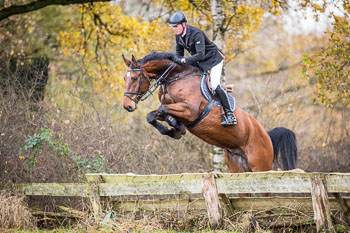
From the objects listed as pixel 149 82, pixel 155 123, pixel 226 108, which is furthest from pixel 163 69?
pixel 226 108

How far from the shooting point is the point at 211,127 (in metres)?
7.03

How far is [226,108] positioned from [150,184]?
6.22ft

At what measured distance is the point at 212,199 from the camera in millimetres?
5668

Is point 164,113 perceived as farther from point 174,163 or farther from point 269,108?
point 269,108

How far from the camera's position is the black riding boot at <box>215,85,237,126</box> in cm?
701

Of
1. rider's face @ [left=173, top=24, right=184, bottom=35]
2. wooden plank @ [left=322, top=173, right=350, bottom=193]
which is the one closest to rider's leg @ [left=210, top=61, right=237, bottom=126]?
rider's face @ [left=173, top=24, right=184, bottom=35]

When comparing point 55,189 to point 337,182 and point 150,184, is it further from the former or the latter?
point 337,182

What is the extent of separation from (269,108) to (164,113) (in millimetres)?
5907

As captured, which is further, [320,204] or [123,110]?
[123,110]

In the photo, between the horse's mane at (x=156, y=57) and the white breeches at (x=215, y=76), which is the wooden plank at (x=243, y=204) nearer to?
the white breeches at (x=215, y=76)

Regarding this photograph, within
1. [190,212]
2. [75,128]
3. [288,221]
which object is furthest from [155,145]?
[288,221]

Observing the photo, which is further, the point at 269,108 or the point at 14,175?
the point at 269,108

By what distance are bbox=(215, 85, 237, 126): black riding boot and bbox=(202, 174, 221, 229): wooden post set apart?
160 centimetres

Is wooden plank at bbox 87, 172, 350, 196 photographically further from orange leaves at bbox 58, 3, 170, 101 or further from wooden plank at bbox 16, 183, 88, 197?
orange leaves at bbox 58, 3, 170, 101
